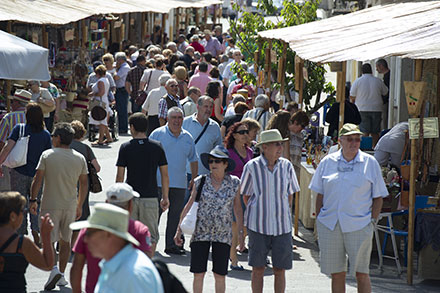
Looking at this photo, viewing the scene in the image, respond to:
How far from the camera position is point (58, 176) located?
880 cm

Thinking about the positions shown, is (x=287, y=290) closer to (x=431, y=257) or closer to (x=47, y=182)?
(x=431, y=257)

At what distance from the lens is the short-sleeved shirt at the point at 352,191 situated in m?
7.76

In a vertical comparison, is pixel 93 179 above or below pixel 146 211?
above

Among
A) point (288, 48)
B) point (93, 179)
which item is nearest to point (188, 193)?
point (93, 179)

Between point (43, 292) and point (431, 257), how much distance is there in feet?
13.2

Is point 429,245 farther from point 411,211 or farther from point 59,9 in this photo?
point 59,9

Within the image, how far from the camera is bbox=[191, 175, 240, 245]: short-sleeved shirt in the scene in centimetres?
806

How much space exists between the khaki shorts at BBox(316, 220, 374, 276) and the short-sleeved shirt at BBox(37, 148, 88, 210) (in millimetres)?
2520

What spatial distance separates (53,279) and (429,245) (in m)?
3.90

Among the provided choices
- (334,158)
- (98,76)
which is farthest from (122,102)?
(334,158)

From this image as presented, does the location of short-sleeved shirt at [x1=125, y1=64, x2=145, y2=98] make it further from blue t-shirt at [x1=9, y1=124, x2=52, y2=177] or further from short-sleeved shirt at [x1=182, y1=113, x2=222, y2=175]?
blue t-shirt at [x1=9, y1=124, x2=52, y2=177]

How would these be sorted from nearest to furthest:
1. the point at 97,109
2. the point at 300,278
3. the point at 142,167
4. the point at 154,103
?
the point at 142,167 → the point at 300,278 → the point at 154,103 → the point at 97,109

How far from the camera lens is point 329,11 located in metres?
31.9

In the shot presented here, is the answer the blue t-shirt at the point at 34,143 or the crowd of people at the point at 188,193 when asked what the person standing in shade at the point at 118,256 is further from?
the blue t-shirt at the point at 34,143
